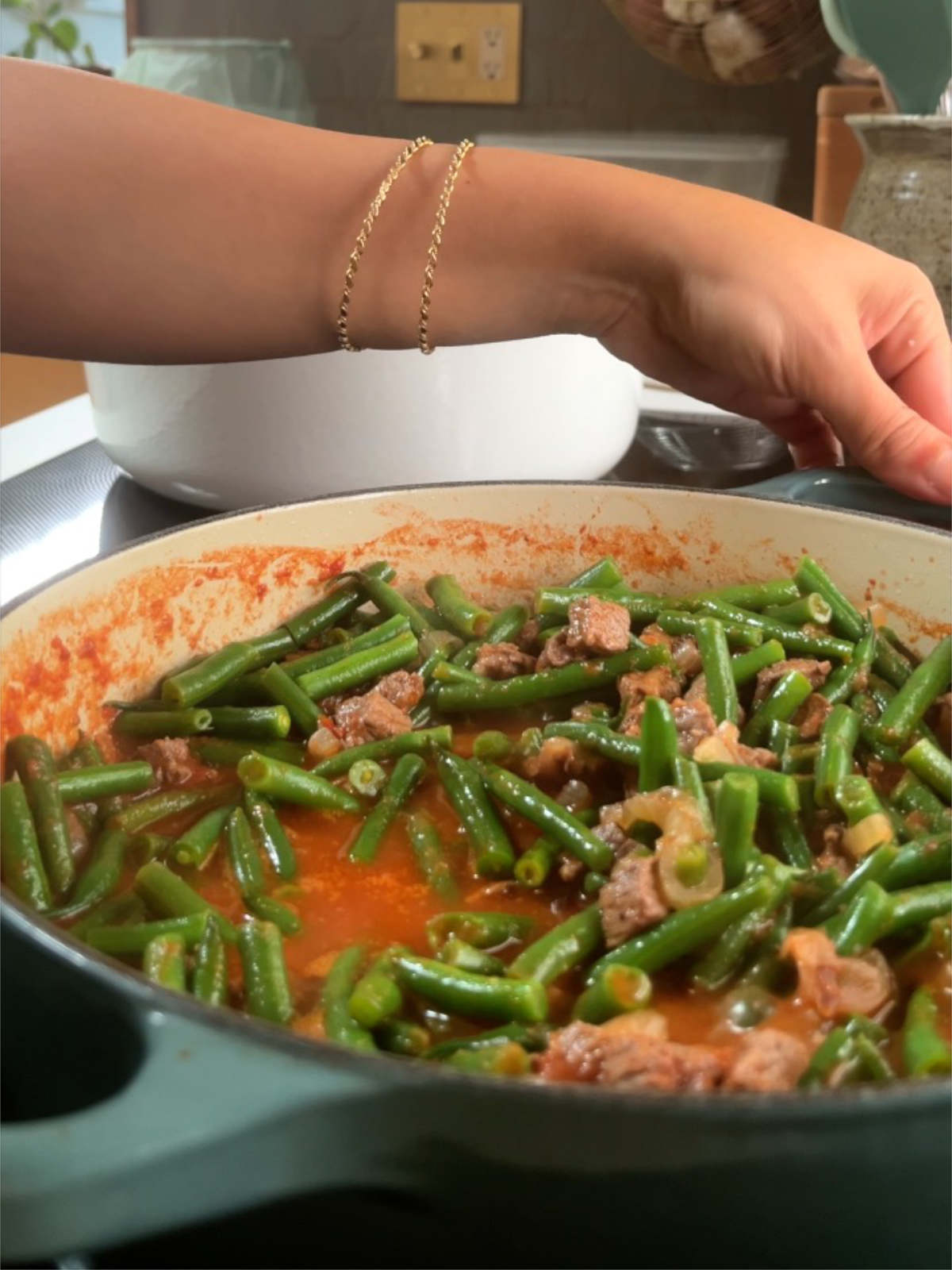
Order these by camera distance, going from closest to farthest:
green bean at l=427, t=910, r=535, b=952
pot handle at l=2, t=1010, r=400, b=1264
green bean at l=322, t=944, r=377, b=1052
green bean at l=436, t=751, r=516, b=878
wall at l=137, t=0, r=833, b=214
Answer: pot handle at l=2, t=1010, r=400, b=1264
green bean at l=322, t=944, r=377, b=1052
green bean at l=427, t=910, r=535, b=952
green bean at l=436, t=751, r=516, b=878
wall at l=137, t=0, r=833, b=214

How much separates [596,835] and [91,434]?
1.31 meters

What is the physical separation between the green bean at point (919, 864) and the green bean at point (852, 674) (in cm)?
28

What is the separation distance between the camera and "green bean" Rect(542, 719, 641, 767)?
3.58 feet

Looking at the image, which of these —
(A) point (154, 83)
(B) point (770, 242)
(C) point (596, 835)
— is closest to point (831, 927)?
(C) point (596, 835)

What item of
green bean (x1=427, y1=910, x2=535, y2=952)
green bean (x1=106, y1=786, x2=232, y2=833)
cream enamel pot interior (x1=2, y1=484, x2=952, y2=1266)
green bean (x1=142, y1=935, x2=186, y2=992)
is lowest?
green bean (x1=106, y1=786, x2=232, y2=833)

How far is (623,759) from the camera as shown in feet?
3.60

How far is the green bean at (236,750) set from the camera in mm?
1183

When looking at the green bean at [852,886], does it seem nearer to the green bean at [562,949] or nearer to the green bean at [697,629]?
the green bean at [562,949]

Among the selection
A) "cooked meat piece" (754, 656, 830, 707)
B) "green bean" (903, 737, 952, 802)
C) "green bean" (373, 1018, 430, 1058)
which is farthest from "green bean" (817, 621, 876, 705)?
"green bean" (373, 1018, 430, 1058)

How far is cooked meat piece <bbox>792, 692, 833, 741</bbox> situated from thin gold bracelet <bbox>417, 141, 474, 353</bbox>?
1.99 ft

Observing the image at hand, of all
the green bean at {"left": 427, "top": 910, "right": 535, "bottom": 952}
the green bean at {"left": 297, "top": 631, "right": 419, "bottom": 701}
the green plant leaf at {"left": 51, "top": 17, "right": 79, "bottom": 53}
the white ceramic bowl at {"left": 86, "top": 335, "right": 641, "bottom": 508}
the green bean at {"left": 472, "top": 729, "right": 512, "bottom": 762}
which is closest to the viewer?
the green bean at {"left": 427, "top": 910, "right": 535, "bottom": 952}

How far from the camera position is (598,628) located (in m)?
1.24

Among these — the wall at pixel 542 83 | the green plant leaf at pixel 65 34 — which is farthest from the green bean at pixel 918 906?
the green plant leaf at pixel 65 34

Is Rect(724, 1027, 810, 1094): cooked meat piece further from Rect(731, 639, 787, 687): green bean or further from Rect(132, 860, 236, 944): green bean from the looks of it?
Rect(731, 639, 787, 687): green bean
